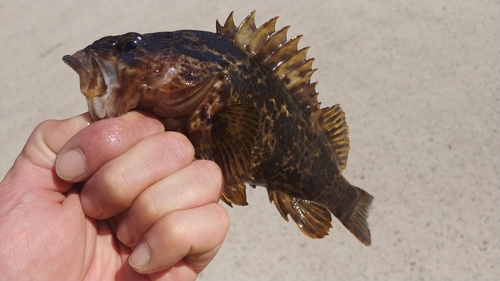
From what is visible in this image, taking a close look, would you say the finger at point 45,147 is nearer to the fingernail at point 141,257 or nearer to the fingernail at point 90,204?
the fingernail at point 90,204

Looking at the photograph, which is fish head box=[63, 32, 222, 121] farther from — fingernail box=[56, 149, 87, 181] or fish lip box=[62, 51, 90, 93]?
fingernail box=[56, 149, 87, 181]

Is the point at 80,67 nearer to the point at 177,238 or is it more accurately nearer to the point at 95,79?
the point at 95,79

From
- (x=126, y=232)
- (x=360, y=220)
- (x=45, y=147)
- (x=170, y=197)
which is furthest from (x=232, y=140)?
(x=360, y=220)

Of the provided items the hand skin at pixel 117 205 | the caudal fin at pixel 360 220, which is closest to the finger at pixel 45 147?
the hand skin at pixel 117 205

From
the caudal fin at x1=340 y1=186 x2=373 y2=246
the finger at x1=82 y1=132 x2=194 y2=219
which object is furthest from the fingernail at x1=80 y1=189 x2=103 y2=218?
the caudal fin at x1=340 y1=186 x2=373 y2=246

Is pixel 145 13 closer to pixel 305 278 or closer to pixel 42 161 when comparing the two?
pixel 305 278

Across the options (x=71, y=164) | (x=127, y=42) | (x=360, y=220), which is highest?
(x=127, y=42)
